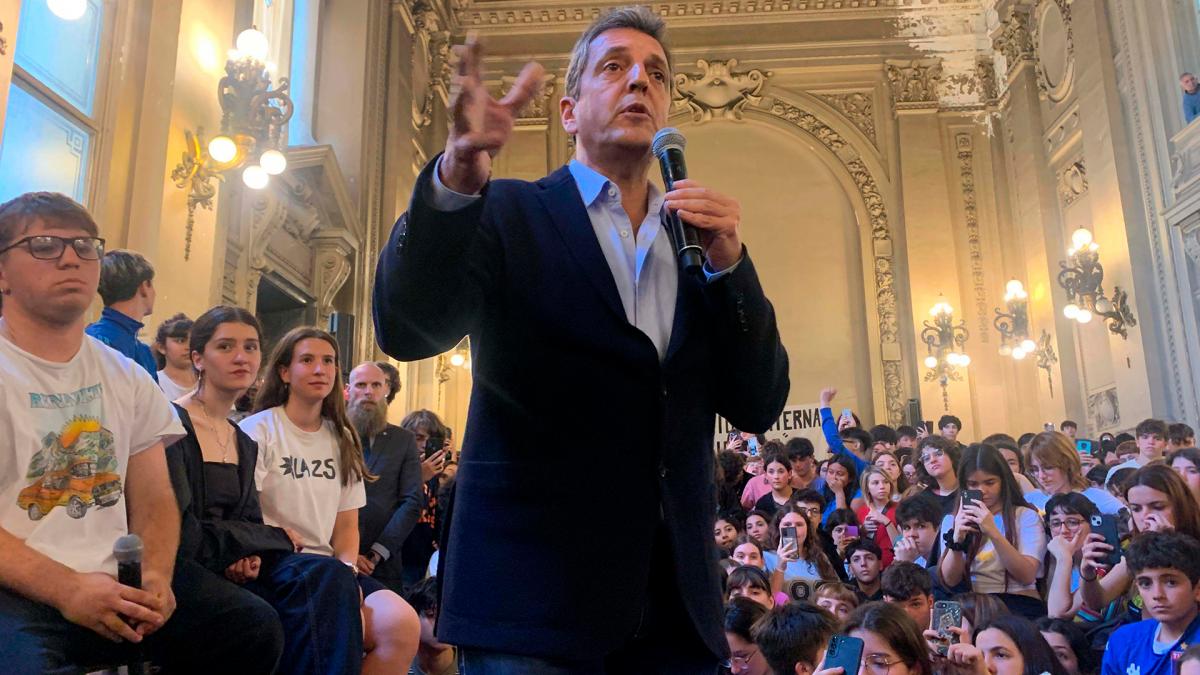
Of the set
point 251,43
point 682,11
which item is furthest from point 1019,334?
point 251,43

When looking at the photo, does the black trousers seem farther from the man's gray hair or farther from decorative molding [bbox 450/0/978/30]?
decorative molding [bbox 450/0/978/30]

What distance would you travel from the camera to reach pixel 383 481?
4645 mm

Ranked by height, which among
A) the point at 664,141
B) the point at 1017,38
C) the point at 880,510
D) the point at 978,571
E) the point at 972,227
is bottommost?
the point at 978,571

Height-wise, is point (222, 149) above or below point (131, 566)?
above

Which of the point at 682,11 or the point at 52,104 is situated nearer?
the point at 52,104

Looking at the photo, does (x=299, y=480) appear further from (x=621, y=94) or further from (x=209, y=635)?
(x=621, y=94)

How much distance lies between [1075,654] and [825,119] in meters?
13.6

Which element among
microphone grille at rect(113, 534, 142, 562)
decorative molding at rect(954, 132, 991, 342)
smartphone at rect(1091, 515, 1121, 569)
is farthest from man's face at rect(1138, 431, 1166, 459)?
decorative molding at rect(954, 132, 991, 342)

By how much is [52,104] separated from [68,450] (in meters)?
3.84

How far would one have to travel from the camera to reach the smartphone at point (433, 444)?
591 cm

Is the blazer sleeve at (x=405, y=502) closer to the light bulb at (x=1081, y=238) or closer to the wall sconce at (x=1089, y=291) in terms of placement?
the wall sconce at (x=1089, y=291)

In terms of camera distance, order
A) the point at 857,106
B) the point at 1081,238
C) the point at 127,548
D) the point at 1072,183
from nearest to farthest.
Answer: the point at 127,548
the point at 1081,238
the point at 1072,183
the point at 857,106

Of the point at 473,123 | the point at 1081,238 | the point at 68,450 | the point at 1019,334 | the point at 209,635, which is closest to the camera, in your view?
the point at 473,123

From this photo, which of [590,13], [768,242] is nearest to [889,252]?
[768,242]
